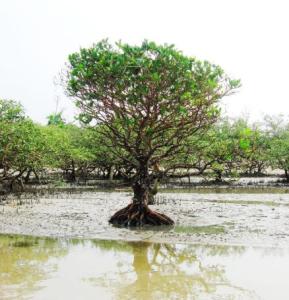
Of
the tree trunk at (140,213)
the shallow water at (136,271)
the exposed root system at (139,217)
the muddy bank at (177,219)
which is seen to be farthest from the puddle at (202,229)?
the shallow water at (136,271)

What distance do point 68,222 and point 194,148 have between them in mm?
4644

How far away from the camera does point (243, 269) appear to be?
9.05 m

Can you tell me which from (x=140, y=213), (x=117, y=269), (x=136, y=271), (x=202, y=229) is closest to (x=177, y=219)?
(x=140, y=213)

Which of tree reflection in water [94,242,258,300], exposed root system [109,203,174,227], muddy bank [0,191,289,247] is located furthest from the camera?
exposed root system [109,203,174,227]

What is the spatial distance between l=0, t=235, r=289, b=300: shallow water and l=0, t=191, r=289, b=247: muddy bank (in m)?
1.09

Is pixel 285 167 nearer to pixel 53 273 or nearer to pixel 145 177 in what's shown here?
pixel 145 177

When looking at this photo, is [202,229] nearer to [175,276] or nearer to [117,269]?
[117,269]

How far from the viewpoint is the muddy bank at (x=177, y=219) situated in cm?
1257

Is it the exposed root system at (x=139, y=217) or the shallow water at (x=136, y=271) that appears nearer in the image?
the shallow water at (x=136, y=271)

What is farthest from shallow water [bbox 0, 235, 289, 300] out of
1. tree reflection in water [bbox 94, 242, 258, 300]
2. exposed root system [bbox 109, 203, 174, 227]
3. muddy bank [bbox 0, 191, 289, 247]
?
exposed root system [bbox 109, 203, 174, 227]

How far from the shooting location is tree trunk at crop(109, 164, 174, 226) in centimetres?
1450

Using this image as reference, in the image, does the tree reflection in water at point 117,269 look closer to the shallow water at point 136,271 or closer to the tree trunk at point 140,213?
the shallow water at point 136,271

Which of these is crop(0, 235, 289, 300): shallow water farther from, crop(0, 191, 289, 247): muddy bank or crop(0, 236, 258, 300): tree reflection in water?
crop(0, 191, 289, 247): muddy bank

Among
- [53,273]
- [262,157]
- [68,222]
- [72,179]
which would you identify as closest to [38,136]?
[68,222]
